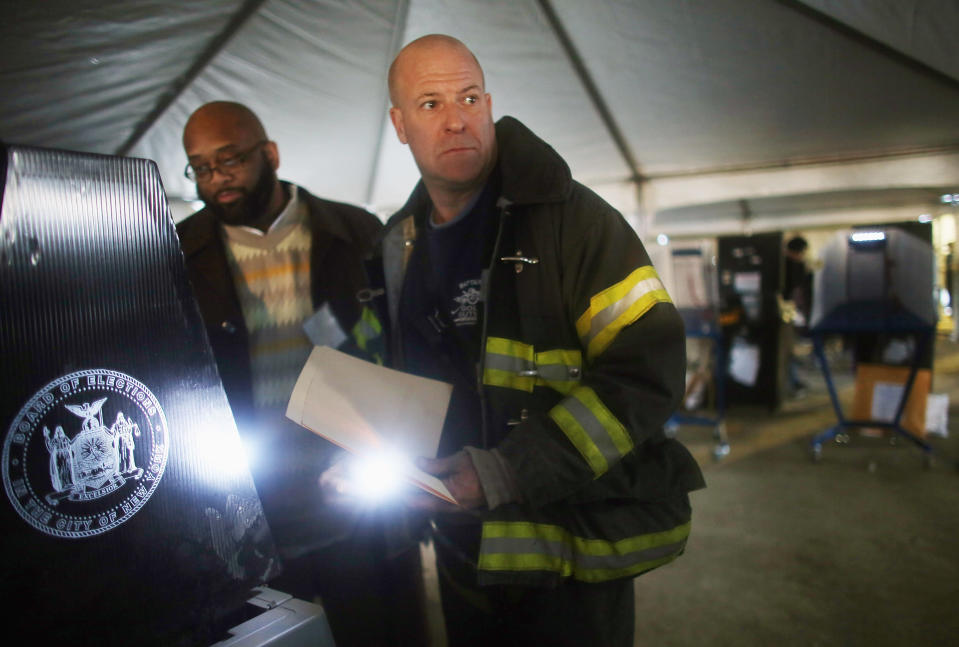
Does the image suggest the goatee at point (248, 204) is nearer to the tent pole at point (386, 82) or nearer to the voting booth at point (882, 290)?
the tent pole at point (386, 82)

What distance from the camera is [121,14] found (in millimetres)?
2525

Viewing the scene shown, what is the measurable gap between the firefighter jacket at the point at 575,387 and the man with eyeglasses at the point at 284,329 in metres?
0.64

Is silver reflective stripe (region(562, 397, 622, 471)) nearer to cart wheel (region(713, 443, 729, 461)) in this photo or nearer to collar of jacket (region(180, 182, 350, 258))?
collar of jacket (region(180, 182, 350, 258))

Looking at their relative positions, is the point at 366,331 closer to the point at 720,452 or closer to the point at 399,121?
the point at 399,121

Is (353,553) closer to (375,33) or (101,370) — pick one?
(101,370)

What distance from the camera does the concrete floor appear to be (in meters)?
2.38

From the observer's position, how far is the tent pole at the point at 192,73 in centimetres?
295

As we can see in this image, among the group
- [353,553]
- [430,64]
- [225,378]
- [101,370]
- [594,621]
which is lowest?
[353,553]

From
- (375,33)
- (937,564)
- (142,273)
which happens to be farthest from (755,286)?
(142,273)

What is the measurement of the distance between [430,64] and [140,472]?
0.90 meters

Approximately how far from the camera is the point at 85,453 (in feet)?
1.93

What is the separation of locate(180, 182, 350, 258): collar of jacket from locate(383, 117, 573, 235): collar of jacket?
0.74 metres

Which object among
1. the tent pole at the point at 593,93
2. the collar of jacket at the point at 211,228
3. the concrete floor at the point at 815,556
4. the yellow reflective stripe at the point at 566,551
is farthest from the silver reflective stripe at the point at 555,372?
the tent pole at the point at 593,93

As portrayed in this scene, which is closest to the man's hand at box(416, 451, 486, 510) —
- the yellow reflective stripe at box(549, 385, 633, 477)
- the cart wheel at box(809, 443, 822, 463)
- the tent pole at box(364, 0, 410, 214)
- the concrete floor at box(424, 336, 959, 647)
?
the yellow reflective stripe at box(549, 385, 633, 477)
